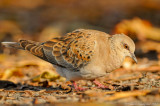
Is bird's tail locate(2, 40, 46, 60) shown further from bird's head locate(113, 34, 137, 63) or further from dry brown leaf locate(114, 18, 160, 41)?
dry brown leaf locate(114, 18, 160, 41)

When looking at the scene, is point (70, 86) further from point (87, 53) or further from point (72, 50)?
point (87, 53)

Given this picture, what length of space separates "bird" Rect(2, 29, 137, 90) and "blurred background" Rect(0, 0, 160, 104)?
39cm

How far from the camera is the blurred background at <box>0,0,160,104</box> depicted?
596cm

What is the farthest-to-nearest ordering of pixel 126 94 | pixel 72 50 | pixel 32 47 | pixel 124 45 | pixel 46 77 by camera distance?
pixel 46 77 → pixel 32 47 → pixel 72 50 → pixel 124 45 → pixel 126 94

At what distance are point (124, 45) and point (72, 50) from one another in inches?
33.0

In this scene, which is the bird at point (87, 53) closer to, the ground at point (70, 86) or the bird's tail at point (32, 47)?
the bird's tail at point (32, 47)

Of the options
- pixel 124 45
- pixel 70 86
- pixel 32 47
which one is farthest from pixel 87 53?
pixel 32 47

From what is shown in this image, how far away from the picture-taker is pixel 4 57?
795 cm

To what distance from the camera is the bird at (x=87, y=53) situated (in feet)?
16.8

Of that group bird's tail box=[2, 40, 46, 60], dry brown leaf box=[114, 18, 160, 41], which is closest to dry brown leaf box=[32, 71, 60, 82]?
bird's tail box=[2, 40, 46, 60]

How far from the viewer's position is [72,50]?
17.8 ft

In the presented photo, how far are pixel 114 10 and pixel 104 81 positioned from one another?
6406 mm

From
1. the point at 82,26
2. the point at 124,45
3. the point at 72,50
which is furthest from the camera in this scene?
the point at 82,26

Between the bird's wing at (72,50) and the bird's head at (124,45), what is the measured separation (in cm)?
37
